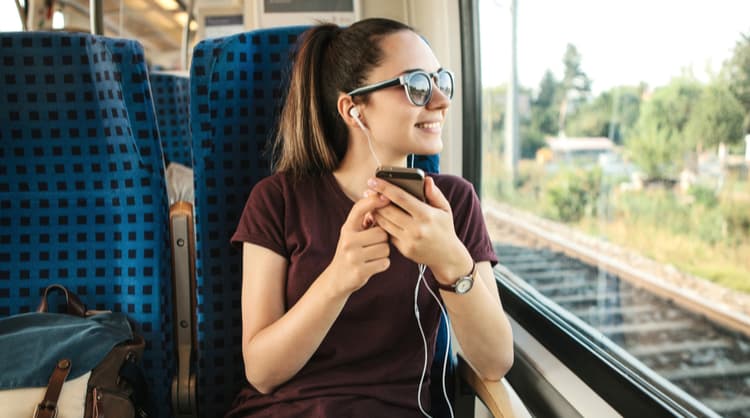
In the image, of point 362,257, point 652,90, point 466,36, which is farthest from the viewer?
point 466,36

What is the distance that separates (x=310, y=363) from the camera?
4.10ft

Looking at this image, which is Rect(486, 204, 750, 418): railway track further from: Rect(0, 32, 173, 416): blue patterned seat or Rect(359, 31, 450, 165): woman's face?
Rect(0, 32, 173, 416): blue patterned seat

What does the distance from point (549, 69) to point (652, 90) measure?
60cm

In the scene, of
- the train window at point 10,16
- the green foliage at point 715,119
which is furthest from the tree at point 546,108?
the train window at point 10,16

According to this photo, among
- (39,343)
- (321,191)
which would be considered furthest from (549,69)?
(39,343)

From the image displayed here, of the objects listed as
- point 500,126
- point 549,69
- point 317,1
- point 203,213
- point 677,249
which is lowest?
point 677,249

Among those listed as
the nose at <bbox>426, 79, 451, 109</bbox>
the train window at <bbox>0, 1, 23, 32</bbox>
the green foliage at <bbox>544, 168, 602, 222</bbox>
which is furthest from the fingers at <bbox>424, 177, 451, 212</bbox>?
the train window at <bbox>0, 1, 23, 32</bbox>

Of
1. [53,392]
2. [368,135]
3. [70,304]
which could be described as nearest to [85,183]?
[70,304]

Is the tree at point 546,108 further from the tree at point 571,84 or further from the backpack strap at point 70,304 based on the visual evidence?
the backpack strap at point 70,304

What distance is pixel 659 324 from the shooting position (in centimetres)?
150

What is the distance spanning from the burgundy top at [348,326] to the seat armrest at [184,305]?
0.31m

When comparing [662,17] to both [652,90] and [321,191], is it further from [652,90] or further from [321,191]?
[321,191]

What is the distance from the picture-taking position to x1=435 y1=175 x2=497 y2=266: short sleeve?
1272 mm

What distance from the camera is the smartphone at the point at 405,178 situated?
997mm
